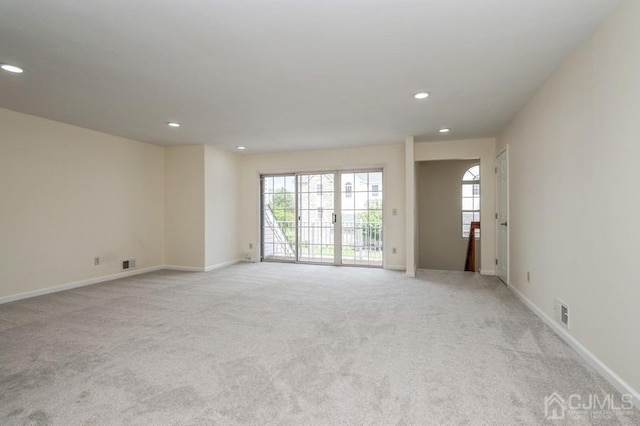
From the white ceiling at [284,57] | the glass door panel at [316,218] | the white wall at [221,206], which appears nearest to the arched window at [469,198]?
the white ceiling at [284,57]

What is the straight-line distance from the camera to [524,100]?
3.60m

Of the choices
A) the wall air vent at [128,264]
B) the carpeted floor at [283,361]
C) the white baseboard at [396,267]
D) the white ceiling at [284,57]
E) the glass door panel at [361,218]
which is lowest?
the carpeted floor at [283,361]

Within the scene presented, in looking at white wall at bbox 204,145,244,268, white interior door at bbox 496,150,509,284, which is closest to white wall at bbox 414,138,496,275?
white interior door at bbox 496,150,509,284

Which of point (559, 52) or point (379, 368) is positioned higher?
point (559, 52)

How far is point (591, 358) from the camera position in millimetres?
2254

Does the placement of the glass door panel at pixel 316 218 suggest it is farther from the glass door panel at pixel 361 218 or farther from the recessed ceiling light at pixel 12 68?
the recessed ceiling light at pixel 12 68

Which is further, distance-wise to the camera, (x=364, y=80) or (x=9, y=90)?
(x=9, y=90)

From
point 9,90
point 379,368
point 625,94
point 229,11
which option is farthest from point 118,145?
point 625,94

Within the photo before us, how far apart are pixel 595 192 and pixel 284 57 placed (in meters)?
2.52

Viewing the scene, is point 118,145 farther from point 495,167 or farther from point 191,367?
point 495,167

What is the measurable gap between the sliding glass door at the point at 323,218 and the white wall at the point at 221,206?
626mm

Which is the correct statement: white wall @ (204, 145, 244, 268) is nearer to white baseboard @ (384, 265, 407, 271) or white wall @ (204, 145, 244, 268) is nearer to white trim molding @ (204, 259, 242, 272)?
white trim molding @ (204, 259, 242, 272)

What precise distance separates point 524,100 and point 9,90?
555 cm

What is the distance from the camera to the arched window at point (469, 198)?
727cm
